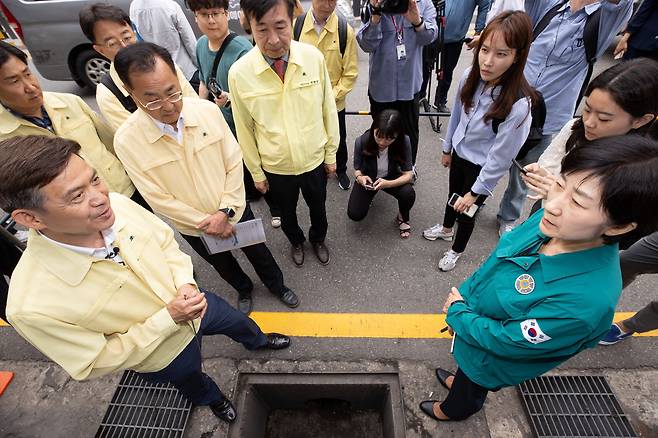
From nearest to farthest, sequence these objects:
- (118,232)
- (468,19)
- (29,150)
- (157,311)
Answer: (29,150)
(118,232)
(157,311)
(468,19)

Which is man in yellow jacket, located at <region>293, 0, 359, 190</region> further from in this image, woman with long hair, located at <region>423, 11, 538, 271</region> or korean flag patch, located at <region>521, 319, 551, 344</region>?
korean flag patch, located at <region>521, 319, 551, 344</region>

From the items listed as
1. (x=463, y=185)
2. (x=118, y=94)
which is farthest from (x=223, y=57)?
(x=463, y=185)

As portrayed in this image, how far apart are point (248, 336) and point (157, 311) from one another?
669mm

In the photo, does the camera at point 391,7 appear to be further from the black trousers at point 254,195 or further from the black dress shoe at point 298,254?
the black dress shoe at point 298,254

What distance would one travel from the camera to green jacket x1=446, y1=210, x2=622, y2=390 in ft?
3.51

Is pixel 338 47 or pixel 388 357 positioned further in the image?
pixel 338 47

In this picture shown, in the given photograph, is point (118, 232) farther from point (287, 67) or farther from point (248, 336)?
point (287, 67)

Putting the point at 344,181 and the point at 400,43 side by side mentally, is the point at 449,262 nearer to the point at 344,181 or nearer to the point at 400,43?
the point at 344,181

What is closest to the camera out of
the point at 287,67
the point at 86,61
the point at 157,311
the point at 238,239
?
the point at 157,311

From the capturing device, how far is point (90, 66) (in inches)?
204

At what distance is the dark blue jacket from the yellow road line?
282cm

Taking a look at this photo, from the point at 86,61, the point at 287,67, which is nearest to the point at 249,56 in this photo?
the point at 287,67

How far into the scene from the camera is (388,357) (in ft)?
7.19

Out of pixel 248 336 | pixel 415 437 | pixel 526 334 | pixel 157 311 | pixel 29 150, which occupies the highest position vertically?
pixel 29 150
